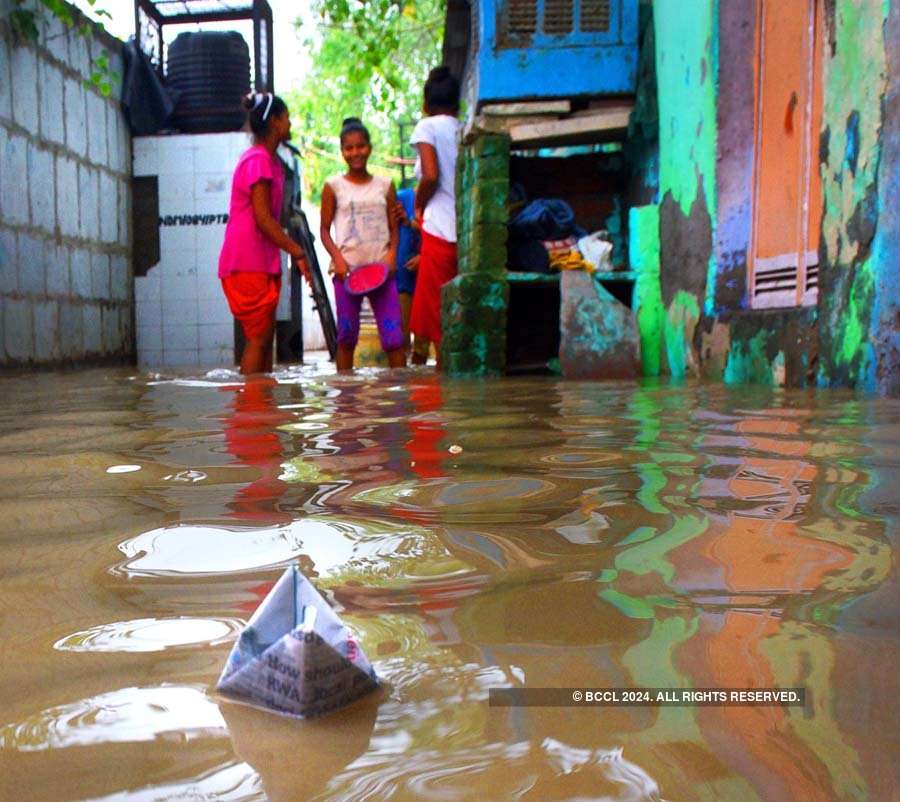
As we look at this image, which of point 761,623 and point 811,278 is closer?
point 761,623

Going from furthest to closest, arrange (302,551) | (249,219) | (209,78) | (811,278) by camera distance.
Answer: (209,78)
(249,219)
(811,278)
(302,551)

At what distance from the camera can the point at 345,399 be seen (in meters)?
3.13

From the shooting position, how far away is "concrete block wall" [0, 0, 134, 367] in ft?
21.6

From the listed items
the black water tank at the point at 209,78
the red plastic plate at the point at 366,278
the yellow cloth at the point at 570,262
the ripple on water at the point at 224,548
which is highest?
the black water tank at the point at 209,78

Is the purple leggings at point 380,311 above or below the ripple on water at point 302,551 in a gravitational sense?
Result: above

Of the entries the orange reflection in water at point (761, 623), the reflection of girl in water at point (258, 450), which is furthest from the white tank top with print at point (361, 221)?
the orange reflection in water at point (761, 623)

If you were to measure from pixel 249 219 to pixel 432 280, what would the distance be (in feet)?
4.66

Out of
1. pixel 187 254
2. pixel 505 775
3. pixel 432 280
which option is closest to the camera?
pixel 505 775

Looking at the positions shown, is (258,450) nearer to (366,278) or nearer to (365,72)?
(366,278)

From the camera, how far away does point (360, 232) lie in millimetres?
5609

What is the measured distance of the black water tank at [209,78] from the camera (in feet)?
28.3

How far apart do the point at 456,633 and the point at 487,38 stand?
5151 millimetres

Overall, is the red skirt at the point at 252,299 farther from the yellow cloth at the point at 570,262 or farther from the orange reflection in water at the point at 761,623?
the orange reflection in water at the point at 761,623

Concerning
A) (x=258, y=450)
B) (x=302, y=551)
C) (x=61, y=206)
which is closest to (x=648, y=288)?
(x=258, y=450)
